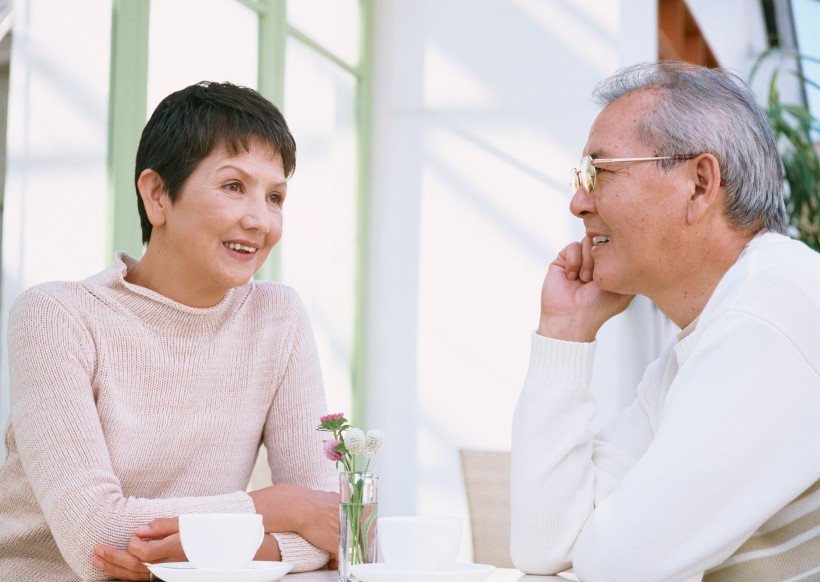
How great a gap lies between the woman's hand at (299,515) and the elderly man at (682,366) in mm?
277

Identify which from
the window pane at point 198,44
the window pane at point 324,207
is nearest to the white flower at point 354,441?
the window pane at point 198,44

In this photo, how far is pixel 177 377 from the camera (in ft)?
5.78

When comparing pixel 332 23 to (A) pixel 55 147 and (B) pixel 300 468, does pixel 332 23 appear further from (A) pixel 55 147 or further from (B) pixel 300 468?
(B) pixel 300 468

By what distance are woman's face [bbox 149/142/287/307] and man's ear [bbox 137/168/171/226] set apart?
0.06ft

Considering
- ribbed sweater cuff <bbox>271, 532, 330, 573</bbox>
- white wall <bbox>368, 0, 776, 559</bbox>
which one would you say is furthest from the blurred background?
ribbed sweater cuff <bbox>271, 532, 330, 573</bbox>

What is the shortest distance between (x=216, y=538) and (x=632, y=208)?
821mm

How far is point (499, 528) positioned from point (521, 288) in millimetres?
2237

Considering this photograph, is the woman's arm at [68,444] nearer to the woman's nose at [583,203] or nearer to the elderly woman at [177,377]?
the elderly woman at [177,377]

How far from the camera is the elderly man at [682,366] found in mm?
1282

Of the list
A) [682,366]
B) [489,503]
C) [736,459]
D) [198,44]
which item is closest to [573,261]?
[682,366]

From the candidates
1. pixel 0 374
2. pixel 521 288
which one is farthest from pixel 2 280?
pixel 521 288

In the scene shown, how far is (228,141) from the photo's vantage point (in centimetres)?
180

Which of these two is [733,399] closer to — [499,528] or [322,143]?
[499,528]

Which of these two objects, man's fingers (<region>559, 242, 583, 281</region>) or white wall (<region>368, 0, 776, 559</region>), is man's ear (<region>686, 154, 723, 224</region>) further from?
white wall (<region>368, 0, 776, 559</region>)
